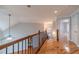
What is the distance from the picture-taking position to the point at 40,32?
6.20 ft

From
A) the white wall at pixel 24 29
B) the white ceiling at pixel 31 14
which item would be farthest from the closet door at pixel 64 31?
the white wall at pixel 24 29

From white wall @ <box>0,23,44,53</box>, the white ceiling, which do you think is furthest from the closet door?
white wall @ <box>0,23,44,53</box>

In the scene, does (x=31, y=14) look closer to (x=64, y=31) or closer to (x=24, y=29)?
(x=24, y=29)

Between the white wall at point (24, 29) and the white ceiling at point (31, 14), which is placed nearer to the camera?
the white ceiling at point (31, 14)

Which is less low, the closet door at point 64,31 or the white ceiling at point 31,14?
the white ceiling at point 31,14

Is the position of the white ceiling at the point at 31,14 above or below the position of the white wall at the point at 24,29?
above

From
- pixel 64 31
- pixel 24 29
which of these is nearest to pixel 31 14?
pixel 24 29

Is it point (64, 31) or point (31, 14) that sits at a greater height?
point (31, 14)

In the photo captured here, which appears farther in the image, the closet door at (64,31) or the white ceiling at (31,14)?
the closet door at (64,31)

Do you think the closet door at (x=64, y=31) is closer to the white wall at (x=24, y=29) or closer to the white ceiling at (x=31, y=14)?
the white ceiling at (x=31, y=14)
